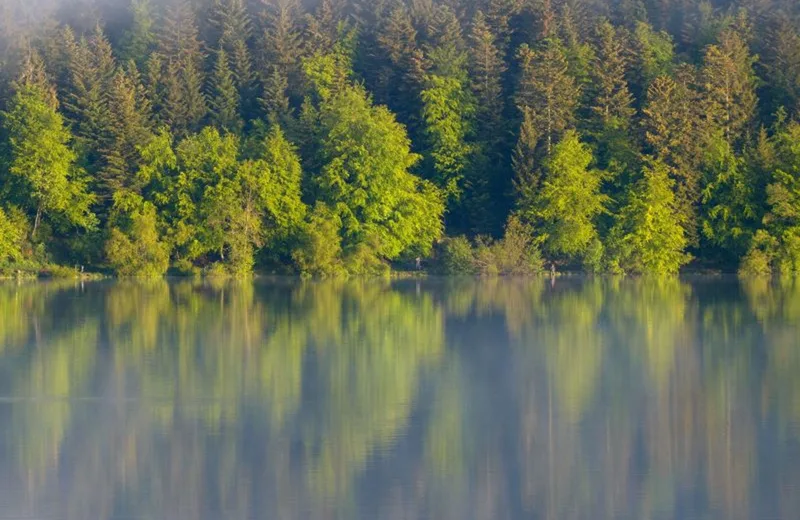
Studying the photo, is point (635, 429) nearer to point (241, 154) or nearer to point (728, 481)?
point (728, 481)

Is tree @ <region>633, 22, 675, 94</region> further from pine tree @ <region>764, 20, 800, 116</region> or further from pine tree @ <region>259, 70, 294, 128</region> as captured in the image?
pine tree @ <region>259, 70, 294, 128</region>

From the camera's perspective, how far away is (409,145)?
65375 millimetres

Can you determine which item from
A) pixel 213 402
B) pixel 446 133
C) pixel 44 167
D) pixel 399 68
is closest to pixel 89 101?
pixel 44 167

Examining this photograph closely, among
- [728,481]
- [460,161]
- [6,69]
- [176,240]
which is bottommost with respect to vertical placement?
[728,481]

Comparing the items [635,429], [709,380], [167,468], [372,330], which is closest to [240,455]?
[167,468]

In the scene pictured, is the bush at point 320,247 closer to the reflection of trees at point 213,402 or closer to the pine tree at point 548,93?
the pine tree at point 548,93

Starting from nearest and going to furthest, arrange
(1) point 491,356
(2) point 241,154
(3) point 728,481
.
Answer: (3) point 728,481
(1) point 491,356
(2) point 241,154

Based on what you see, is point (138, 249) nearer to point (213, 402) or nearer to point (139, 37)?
point (139, 37)

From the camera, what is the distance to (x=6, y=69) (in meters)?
68.6

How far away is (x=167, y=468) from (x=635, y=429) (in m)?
6.65

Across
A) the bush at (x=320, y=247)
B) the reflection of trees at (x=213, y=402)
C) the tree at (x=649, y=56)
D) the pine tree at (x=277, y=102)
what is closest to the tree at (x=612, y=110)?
the tree at (x=649, y=56)

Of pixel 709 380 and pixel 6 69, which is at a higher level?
pixel 6 69

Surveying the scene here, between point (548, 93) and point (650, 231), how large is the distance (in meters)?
9.45

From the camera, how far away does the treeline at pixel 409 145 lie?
199 feet
